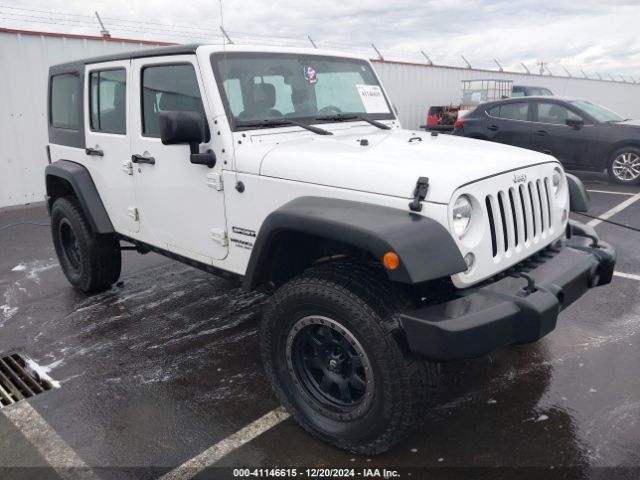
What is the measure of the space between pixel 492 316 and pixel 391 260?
19.2 inches

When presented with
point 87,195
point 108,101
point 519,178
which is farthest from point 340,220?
point 87,195

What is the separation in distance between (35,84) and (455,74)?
1445 centimetres

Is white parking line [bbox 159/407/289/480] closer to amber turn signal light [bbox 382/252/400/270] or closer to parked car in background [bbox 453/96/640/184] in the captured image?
amber turn signal light [bbox 382/252/400/270]

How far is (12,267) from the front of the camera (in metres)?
5.89

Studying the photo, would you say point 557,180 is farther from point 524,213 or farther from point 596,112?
point 596,112

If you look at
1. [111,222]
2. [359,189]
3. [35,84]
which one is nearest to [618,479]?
[359,189]

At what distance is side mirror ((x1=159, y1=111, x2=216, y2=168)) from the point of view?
9.58 ft

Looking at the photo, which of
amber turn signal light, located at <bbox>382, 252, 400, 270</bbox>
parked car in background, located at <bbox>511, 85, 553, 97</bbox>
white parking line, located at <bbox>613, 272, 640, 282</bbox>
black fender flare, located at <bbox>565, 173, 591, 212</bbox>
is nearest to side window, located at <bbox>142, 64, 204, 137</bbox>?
amber turn signal light, located at <bbox>382, 252, 400, 270</bbox>

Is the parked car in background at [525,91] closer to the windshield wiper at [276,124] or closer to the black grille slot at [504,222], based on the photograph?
the windshield wiper at [276,124]

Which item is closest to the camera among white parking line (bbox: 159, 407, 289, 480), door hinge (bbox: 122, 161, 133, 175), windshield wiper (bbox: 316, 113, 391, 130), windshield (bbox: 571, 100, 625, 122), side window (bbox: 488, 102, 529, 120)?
white parking line (bbox: 159, 407, 289, 480)

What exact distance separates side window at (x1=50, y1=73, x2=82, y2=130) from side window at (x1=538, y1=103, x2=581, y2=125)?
7.97 metres

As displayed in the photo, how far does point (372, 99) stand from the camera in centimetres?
407

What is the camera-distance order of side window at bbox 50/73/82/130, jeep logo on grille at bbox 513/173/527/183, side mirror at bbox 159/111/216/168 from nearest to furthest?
jeep logo on grille at bbox 513/173/527/183 < side mirror at bbox 159/111/216/168 < side window at bbox 50/73/82/130

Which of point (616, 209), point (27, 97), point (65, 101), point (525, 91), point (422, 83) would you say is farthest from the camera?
point (525, 91)
